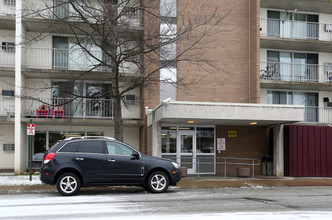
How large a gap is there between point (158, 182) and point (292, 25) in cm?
1515

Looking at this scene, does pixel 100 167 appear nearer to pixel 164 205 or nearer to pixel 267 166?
pixel 164 205

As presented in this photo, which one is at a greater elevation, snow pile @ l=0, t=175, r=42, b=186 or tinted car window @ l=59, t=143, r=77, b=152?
tinted car window @ l=59, t=143, r=77, b=152

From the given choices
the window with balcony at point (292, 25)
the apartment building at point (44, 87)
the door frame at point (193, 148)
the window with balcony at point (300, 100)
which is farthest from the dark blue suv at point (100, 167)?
the window with balcony at point (292, 25)

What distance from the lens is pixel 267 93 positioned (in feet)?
73.6

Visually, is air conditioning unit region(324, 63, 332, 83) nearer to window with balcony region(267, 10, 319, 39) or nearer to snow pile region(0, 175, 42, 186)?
window with balcony region(267, 10, 319, 39)

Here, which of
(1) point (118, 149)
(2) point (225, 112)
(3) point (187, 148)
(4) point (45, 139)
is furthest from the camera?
(4) point (45, 139)

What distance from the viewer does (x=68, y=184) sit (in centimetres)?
1114

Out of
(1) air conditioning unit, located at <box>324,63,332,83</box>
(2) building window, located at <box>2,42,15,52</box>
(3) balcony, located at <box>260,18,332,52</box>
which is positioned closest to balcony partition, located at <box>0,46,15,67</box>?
(2) building window, located at <box>2,42,15,52</box>

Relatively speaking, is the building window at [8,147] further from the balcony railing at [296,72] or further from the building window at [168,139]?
the balcony railing at [296,72]

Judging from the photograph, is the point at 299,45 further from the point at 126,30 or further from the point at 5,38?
the point at 5,38

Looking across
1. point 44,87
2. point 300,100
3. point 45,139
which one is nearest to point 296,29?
point 300,100

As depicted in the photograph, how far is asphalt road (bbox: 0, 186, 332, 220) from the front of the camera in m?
8.20

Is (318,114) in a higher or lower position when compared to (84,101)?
lower

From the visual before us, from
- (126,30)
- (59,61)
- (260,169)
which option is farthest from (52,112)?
(260,169)
